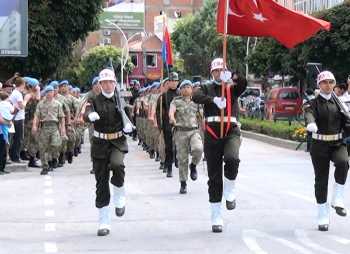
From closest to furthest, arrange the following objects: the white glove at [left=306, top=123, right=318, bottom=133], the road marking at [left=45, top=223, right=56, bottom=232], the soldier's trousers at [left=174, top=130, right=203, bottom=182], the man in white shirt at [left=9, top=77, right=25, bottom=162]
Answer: the white glove at [left=306, top=123, right=318, bottom=133] → the road marking at [left=45, top=223, right=56, bottom=232] → the soldier's trousers at [left=174, top=130, right=203, bottom=182] → the man in white shirt at [left=9, top=77, right=25, bottom=162]

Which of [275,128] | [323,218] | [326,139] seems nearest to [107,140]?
[326,139]

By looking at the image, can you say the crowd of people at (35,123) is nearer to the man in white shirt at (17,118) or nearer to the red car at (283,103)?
the man in white shirt at (17,118)

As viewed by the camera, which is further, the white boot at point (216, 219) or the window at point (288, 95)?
the window at point (288, 95)

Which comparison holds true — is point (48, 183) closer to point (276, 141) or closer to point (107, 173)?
point (107, 173)

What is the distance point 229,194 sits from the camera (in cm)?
1049

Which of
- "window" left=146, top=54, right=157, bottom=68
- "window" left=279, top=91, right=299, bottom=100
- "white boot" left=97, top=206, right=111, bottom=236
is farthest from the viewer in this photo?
"window" left=146, top=54, right=157, bottom=68

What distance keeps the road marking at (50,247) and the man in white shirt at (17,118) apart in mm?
9697

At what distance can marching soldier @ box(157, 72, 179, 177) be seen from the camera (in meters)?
16.6

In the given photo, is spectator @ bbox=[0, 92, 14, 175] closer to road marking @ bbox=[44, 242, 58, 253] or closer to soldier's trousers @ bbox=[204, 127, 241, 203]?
soldier's trousers @ bbox=[204, 127, 241, 203]

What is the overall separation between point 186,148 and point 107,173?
425cm

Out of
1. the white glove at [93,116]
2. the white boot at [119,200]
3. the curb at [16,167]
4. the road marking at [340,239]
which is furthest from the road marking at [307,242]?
the curb at [16,167]

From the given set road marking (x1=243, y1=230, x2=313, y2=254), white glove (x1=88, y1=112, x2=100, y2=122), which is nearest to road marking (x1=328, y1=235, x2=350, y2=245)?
road marking (x1=243, y1=230, x2=313, y2=254)

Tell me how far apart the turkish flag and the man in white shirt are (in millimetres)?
8719

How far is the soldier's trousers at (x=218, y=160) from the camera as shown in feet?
33.9
